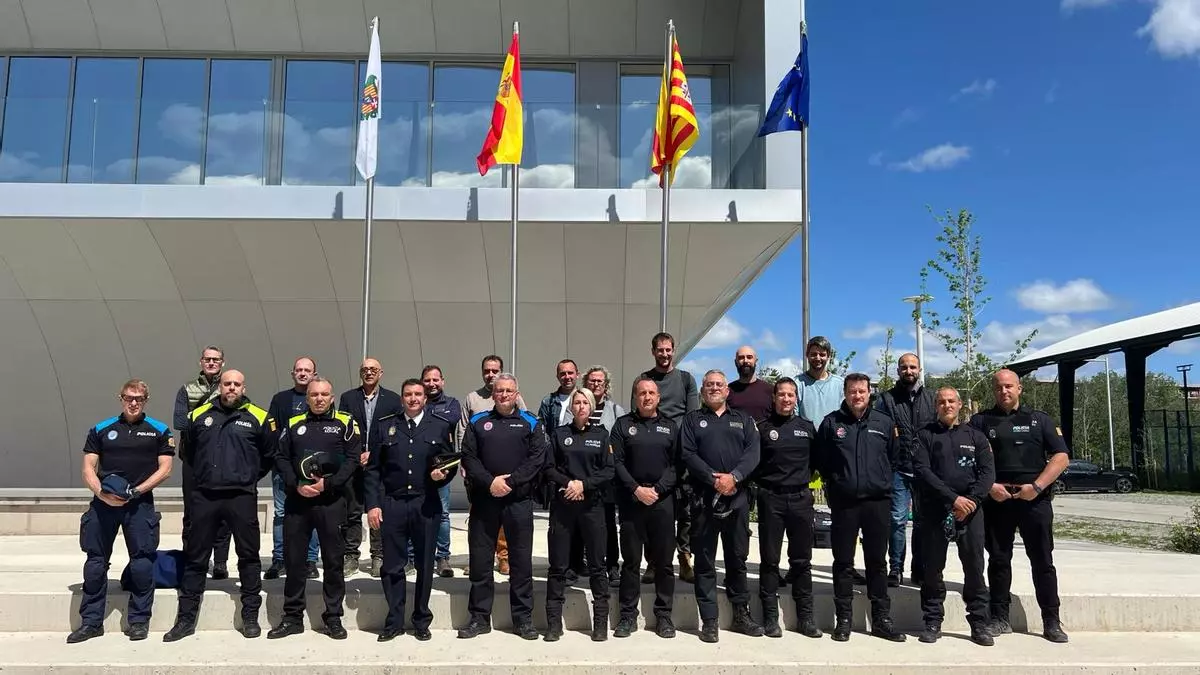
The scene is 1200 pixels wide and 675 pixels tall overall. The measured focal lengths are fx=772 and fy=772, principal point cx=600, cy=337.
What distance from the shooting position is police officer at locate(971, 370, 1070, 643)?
219 inches

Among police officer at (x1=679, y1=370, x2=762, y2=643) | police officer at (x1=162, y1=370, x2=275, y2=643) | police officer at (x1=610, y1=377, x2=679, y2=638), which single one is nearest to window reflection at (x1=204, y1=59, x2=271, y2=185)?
police officer at (x1=162, y1=370, x2=275, y2=643)

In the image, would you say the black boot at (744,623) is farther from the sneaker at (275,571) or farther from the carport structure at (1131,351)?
the carport structure at (1131,351)

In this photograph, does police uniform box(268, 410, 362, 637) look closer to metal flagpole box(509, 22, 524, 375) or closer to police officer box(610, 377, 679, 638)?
police officer box(610, 377, 679, 638)

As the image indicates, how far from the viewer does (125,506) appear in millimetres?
5535

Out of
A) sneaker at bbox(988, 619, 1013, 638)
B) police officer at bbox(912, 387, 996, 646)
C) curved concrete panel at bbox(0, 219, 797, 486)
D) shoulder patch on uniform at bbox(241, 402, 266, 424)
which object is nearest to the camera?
police officer at bbox(912, 387, 996, 646)

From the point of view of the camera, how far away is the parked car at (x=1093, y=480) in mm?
26625

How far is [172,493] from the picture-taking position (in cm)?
1037

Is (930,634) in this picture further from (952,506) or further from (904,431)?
(904,431)

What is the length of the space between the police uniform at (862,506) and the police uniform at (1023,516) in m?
0.80

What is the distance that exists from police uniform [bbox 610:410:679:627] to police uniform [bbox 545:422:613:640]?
131 mm

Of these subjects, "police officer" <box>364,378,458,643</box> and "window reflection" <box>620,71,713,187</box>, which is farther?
"window reflection" <box>620,71,713,187</box>

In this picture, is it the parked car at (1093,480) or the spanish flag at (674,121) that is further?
the parked car at (1093,480)

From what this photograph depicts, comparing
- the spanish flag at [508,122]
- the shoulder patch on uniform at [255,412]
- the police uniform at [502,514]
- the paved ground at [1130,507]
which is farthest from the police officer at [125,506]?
the paved ground at [1130,507]

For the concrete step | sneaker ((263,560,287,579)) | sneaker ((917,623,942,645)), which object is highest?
sneaker ((263,560,287,579))
